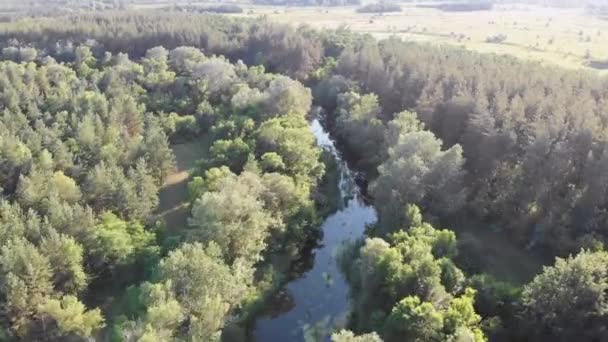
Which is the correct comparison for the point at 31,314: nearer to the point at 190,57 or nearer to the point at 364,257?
the point at 364,257

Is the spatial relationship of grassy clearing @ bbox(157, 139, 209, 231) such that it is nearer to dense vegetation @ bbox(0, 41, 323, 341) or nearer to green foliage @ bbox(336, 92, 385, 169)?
dense vegetation @ bbox(0, 41, 323, 341)

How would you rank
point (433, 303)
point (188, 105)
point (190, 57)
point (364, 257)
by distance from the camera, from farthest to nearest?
point (190, 57), point (188, 105), point (364, 257), point (433, 303)

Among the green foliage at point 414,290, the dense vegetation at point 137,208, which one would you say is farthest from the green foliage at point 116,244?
the green foliage at point 414,290

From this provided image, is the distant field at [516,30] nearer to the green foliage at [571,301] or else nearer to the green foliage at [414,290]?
the green foliage at [414,290]

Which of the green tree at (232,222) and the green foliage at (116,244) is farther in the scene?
the green foliage at (116,244)

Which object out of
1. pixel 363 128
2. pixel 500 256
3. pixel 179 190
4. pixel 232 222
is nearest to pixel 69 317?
pixel 232 222

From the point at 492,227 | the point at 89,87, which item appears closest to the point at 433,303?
the point at 492,227

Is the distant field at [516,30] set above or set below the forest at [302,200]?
above
